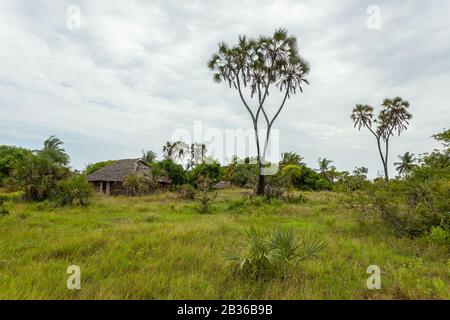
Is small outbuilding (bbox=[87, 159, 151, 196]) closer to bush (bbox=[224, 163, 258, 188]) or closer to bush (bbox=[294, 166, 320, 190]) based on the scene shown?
bush (bbox=[224, 163, 258, 188])

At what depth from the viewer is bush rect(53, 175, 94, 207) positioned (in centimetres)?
1590

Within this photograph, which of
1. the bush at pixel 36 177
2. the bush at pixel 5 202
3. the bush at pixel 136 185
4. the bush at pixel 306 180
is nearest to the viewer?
the bush at pixel 5 202

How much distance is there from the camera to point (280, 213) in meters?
14.1

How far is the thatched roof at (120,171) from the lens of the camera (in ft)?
99.1

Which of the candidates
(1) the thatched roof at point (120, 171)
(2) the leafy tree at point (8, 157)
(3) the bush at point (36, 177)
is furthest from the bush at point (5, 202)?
(2) the leafy tree at point (8, 157)

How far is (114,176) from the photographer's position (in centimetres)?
3042

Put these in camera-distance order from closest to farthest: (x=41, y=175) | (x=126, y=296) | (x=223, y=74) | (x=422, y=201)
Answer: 1. (x=126, y=296)
2. (x=422, y=201)
3. (x=41, y=175)
4. (x=223, y=74)

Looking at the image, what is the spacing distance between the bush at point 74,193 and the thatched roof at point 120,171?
1216cm

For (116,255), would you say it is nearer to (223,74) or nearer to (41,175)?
(41,175)

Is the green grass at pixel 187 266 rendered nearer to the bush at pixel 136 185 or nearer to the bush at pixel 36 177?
the bush at pixel 36 177

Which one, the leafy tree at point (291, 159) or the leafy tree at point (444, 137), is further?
the leafy tree at point (291, 159)

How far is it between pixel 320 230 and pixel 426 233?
293 cm
